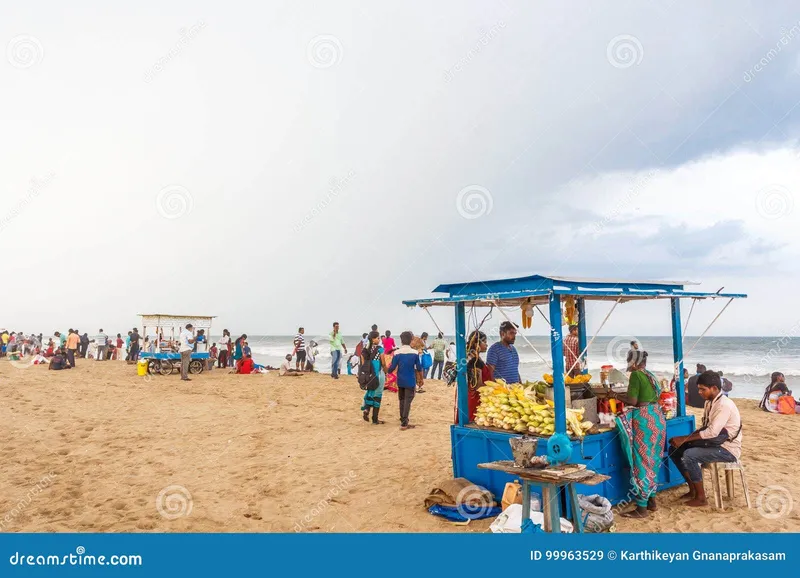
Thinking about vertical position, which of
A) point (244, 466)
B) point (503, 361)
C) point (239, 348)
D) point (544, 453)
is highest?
point (239, 348)

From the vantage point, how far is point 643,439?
5801mm

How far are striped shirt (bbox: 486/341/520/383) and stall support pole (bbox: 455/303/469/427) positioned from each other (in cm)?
67

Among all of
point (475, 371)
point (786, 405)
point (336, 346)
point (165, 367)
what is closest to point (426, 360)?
point (336, 346)

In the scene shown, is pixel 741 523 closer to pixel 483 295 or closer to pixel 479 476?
pixel 479 476

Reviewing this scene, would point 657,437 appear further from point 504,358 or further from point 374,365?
point 374,365

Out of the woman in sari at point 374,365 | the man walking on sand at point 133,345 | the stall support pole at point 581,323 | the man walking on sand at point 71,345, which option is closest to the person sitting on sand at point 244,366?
the man walking on sand at point 71,345

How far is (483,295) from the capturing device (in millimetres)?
Result: 5707

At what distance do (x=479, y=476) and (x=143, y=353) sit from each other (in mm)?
16207

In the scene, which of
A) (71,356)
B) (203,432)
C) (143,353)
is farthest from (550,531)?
(71,356)

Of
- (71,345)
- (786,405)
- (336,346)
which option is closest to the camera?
(786,405)

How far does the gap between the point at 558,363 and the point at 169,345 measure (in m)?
17.7

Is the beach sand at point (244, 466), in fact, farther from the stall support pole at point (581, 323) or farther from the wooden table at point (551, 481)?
the stall support pole at point (581, 323)

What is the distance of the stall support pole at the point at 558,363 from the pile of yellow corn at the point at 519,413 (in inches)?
11.5

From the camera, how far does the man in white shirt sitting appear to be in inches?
232
